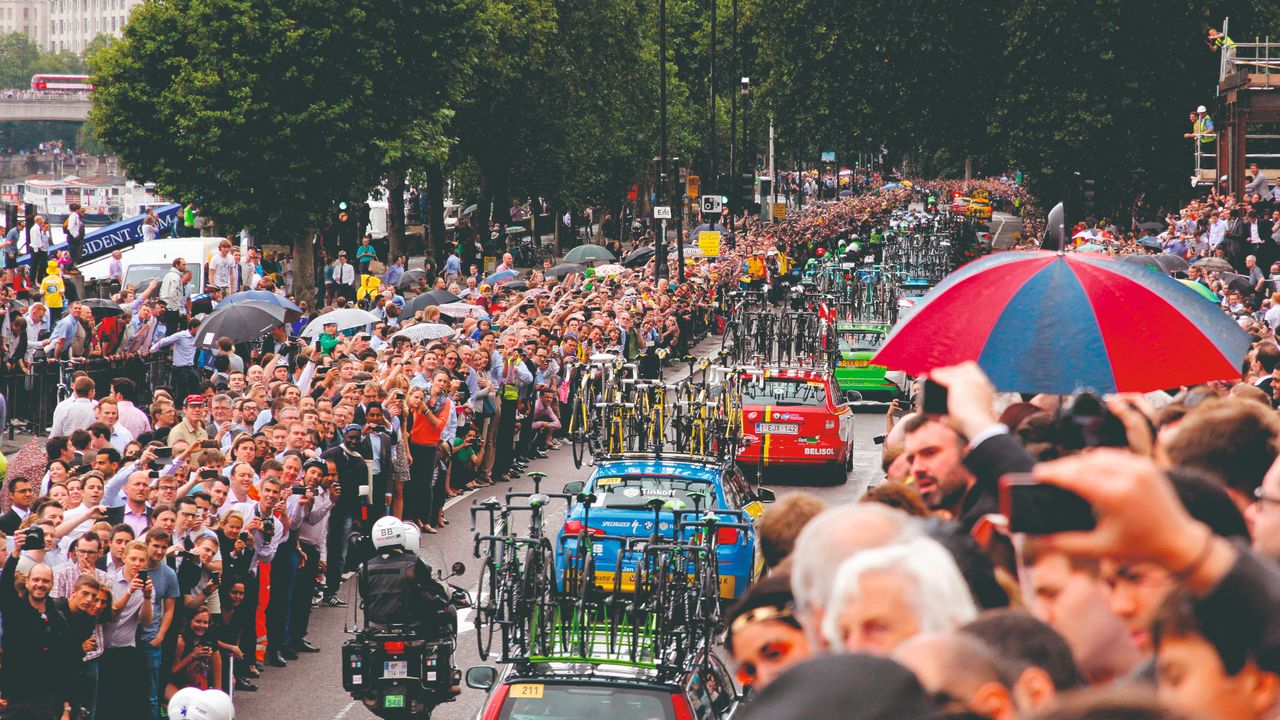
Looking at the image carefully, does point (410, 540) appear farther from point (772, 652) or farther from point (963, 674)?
point (963, 674)

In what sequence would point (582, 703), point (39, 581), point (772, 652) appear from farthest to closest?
point (39, 581), point (582, 703), point (772, 652)

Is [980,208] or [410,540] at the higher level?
[980,208]

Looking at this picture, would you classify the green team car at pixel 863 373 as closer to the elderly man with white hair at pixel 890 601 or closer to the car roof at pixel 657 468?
the car roof at pixel 657 468

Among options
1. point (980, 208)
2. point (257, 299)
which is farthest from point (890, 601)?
point (980, 208)

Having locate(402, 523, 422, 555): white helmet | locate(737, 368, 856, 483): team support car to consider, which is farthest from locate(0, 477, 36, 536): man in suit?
locate(737, 368, 856, 483): team support car

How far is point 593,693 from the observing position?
955 cm

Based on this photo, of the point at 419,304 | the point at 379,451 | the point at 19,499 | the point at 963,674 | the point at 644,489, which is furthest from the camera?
the point at 419,304

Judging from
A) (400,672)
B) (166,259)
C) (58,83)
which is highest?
(58,83)

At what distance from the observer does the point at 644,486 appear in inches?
634

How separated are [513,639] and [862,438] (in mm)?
15943

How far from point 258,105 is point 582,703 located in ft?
104

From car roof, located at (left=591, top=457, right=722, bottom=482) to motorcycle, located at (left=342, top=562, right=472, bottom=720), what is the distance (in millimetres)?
4240

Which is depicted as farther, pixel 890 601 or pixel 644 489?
pixel 644 489

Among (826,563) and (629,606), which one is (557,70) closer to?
(629,606)
